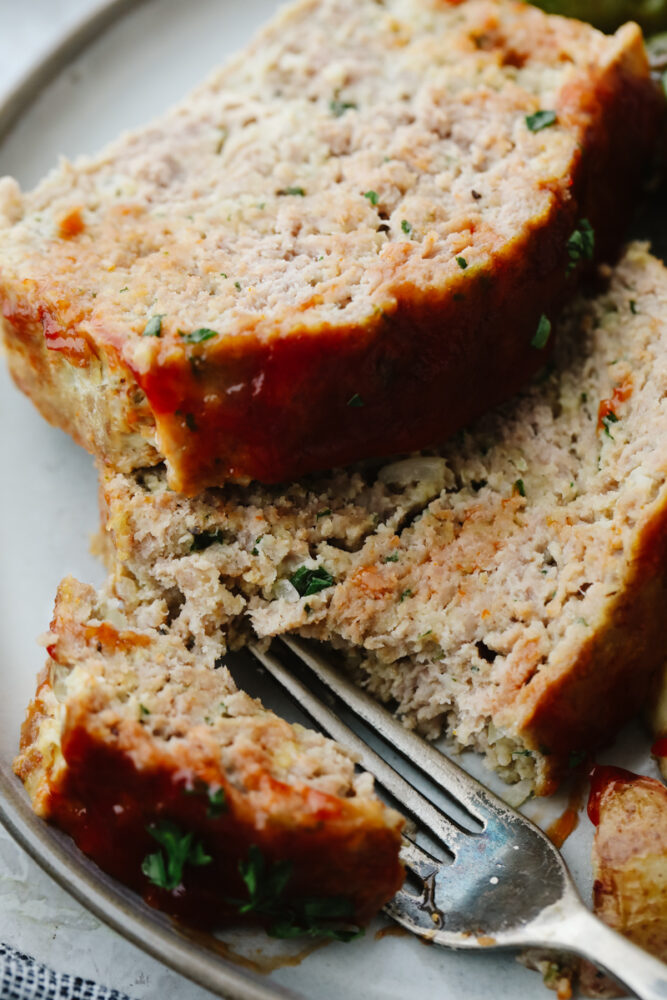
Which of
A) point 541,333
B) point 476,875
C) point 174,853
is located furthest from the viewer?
point 541,333

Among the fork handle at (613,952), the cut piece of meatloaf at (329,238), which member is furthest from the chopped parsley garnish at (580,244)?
the fork handle at (613,952)

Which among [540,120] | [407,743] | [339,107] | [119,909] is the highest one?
[339,107]

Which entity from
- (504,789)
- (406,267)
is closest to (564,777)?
(504,789)

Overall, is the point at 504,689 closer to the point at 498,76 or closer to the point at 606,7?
the point at 498,76

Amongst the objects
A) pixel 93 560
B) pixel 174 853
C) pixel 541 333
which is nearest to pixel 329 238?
pixel 541 333

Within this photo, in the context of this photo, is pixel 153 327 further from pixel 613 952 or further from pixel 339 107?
pixel 613 952

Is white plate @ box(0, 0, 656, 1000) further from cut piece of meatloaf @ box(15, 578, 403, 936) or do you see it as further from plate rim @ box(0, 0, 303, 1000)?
cut piece of meatloaf @ box(15, 578, 403, 936)
